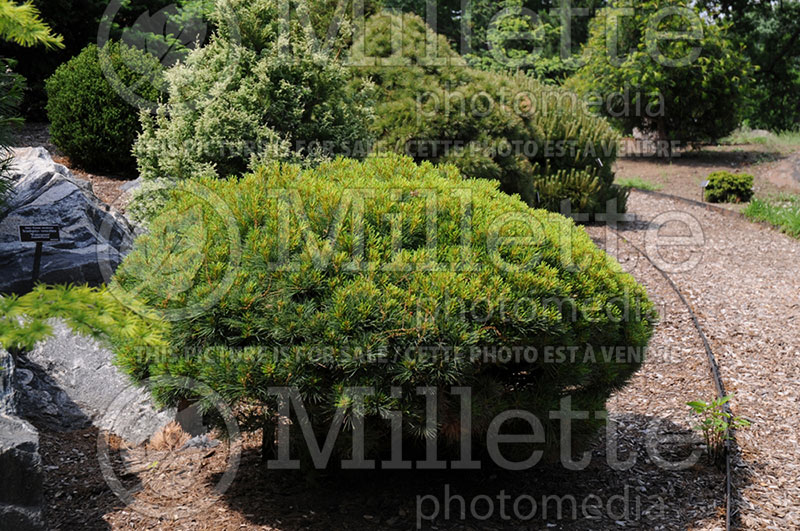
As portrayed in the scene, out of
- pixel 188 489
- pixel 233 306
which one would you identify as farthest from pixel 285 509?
pixel 233 306

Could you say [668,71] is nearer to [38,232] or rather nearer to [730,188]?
[730,188]

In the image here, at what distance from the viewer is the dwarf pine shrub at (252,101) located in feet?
15.8

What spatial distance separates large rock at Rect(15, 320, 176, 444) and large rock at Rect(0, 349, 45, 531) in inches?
41.8

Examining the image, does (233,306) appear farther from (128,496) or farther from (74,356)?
(74,356)

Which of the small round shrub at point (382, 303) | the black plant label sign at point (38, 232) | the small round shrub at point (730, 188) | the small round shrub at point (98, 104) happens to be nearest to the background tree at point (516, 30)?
the small round shrub at point (730, 188)

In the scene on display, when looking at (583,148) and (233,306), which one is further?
(583,148)

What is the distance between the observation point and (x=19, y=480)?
2.68 m

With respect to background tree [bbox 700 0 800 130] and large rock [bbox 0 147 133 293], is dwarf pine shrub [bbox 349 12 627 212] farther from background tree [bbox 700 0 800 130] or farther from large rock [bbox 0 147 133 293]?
background tree [bbox 700 0 800 130]

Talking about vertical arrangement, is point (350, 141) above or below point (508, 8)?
below

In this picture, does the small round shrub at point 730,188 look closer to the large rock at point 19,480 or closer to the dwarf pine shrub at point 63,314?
the large rock at point 19,480

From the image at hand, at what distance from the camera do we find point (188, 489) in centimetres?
335

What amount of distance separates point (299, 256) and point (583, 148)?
7.27 meters

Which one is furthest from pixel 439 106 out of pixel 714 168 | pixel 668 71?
pixel 668 71

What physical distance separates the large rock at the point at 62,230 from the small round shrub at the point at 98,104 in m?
2.36
